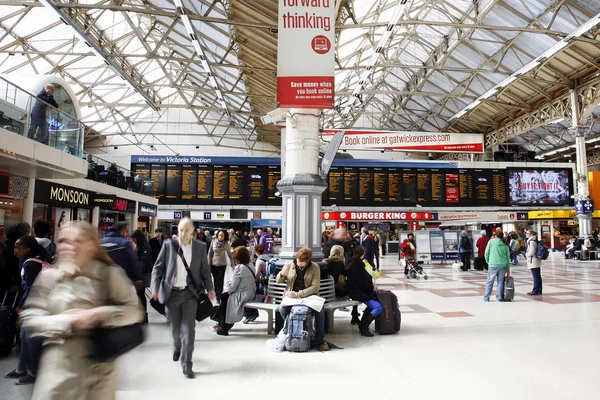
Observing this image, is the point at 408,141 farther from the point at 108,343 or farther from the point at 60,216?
the point at 108,343

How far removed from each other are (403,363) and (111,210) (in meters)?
12.8

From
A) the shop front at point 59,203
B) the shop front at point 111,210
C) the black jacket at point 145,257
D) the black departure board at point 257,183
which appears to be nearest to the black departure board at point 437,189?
the black departure board at point 257,183

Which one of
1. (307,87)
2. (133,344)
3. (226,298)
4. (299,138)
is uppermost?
(307,87)

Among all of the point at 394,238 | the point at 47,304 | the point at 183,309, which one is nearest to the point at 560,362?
the point at 183,309

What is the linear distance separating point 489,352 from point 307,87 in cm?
413

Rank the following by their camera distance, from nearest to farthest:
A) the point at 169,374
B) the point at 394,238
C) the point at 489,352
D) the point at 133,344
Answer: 1. the point at 133,344
2. the point at 169,374
3. the point at 489,352
4. the point at 394,238

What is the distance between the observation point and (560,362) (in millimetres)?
4359

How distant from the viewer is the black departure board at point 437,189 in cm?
2183

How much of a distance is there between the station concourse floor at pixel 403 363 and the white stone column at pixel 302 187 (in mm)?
1394

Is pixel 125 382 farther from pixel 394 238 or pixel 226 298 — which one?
pixel 394 238

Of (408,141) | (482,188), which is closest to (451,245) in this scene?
(408,141)

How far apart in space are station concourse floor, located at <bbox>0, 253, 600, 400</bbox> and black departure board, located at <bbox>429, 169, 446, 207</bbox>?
48.9 ft

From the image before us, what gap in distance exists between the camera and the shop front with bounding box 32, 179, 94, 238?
10797 millimetres

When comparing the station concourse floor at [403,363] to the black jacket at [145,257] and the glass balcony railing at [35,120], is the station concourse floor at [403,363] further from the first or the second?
the glass balcony railing at [35,120]
